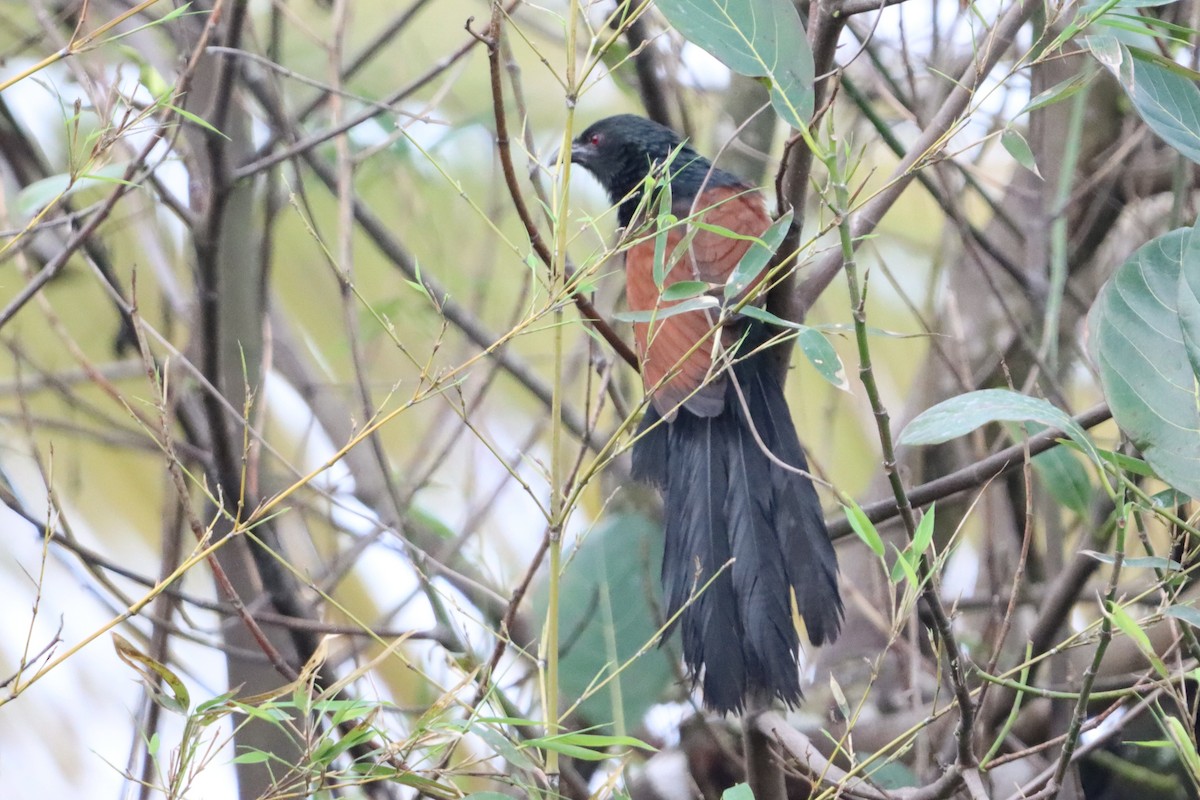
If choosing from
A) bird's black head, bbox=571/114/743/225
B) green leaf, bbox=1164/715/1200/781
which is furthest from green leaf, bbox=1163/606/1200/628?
bird's black head, bbox=571/114/743/225

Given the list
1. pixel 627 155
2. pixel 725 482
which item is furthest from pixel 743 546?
pixel 627 155

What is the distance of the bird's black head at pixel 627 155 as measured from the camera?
174cm

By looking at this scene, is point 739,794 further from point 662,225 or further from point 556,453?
point 662,225

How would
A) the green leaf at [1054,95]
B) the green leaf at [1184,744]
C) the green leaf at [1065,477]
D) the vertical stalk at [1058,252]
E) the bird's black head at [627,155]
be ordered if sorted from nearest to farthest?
the green leaf at [1184,744], the green leaf at [1054,95], the green leaf at [1065,477], the vertical stalk at [1058,252], the bird's black head at [627,155]

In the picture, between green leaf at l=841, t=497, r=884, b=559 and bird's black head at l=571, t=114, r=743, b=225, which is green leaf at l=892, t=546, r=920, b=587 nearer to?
green leaf at l=841, t=497, r=884, b=559

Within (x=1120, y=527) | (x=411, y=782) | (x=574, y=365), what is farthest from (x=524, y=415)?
(x=1120, y=527)

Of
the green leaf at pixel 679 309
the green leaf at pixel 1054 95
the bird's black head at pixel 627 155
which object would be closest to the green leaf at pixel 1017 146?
the green leaf at pixel 1054 95

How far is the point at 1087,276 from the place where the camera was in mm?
2047

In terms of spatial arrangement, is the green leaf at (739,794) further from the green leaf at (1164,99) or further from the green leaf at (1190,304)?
the green leaf at (1164,99)

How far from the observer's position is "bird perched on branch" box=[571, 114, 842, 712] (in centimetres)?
103

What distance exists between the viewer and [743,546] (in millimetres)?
1147

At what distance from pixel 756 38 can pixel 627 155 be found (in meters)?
1.15

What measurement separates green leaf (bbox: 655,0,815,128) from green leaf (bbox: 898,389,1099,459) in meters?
0.21

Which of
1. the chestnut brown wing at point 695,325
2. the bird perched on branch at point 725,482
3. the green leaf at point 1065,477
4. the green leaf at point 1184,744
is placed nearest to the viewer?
the green leaf at point 1184,744
